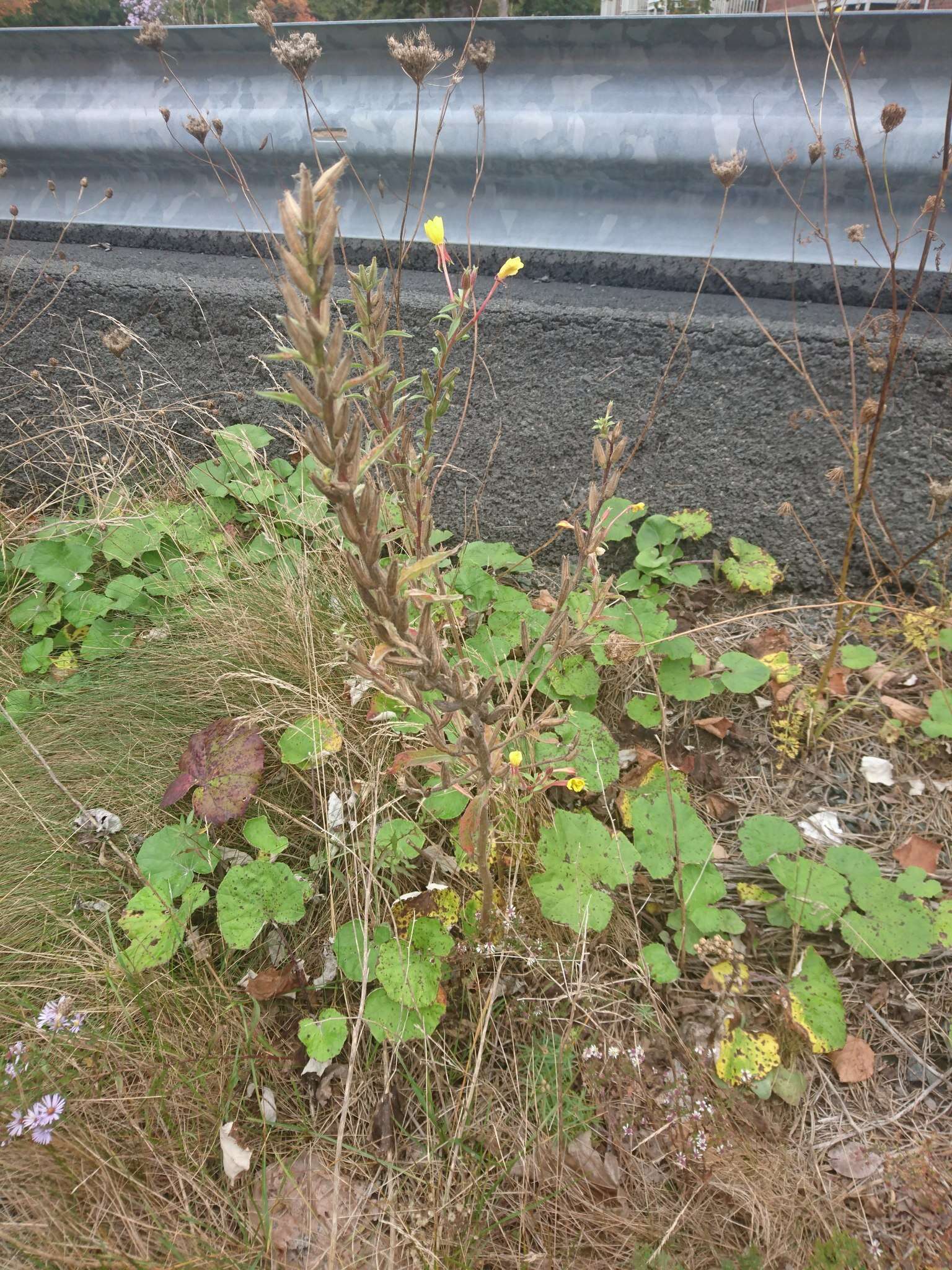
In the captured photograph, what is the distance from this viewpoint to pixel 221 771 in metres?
1.59

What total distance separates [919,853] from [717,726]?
48 cm

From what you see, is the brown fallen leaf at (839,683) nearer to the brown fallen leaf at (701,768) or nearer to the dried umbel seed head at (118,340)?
the brown fallen leaf at (701,768)

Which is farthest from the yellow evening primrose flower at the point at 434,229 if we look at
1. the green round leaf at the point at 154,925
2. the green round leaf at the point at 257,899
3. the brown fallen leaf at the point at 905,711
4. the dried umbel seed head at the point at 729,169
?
the brown fallen leaf at the point at 905,711

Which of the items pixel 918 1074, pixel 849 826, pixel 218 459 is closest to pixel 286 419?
pixel 218 459

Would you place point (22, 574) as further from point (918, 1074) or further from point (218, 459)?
point (918, 1074)

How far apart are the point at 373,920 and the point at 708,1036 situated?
65 centimetres

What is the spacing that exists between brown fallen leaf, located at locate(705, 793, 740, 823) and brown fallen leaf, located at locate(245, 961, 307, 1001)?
936 mm

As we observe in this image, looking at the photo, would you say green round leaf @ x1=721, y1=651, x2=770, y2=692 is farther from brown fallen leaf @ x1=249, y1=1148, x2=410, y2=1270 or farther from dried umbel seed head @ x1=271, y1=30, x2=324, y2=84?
dried umbel seed head @ x1=271, y1=30, x2=324, y2=84

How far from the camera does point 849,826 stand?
1.64 meters

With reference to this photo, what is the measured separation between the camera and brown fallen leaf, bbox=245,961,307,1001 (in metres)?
1.37

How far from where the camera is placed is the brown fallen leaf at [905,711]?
68.5 inches

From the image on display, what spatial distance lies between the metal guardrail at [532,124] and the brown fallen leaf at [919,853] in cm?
136

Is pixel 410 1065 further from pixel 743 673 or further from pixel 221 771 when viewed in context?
pixel 743 673

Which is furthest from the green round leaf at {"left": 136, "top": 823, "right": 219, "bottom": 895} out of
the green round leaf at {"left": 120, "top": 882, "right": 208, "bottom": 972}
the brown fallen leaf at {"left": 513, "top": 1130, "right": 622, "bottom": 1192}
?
the brown fallen leaf at {"left": 513, "top": 1130, "right": 622, "bottom": 1192}
